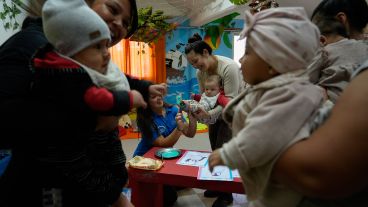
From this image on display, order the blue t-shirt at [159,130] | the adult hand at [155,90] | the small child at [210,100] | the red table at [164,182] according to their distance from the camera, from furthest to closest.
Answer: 1. the small child at [210,100]
2. the blue t-shirt at [159,130]
3. the red table at [164,182]
4. the adult hand at [155,90]

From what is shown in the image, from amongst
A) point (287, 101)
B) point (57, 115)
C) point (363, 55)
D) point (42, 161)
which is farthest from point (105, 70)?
point (363, 55)

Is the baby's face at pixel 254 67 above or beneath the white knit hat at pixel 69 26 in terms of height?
beneath

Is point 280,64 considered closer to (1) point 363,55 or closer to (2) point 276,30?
(2) point 276,30

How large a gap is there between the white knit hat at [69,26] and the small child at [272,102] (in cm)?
47

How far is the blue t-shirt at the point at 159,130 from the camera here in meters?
2.46

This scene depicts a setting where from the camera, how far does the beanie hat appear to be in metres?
0.67

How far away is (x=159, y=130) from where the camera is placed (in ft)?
8.21

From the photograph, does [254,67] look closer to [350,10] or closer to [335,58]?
[335,58]

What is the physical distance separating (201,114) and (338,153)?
201 centimetres

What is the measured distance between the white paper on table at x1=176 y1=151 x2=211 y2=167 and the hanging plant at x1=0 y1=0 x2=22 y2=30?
82.5 inches

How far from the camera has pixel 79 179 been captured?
2.54 ft

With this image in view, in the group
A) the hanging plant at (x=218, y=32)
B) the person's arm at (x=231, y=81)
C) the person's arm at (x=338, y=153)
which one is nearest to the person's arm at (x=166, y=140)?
the person's arm at (x=231, y=81)

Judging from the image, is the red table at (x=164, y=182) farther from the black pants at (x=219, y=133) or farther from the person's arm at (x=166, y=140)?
the black pants at (x=219, y=133)

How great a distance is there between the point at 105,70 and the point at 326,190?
2.41 feet
